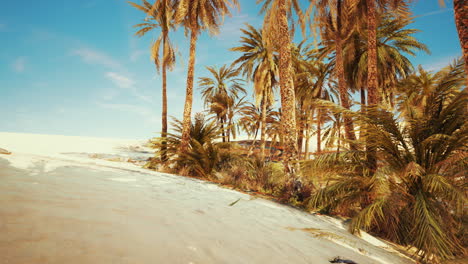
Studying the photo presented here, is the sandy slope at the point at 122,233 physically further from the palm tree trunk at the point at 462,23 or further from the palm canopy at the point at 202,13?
the palm canopy at the point at 202,13

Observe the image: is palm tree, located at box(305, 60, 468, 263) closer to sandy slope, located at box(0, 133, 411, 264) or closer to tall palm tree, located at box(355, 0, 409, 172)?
tall palm tree, located at box(355, 0, 409, 172)

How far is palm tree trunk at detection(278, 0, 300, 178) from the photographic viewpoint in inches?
259

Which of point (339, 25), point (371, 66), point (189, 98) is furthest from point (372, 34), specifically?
point (189, 98)

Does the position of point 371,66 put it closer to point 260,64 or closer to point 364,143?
point 364,143

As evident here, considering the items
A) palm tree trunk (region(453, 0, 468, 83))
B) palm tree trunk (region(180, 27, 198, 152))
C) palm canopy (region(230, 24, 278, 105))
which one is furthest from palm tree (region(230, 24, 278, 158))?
palm tree trunk (region(453, 0, 468, 83))

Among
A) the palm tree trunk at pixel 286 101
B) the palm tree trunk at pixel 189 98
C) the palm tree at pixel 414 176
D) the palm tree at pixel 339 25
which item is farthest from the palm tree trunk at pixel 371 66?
the palm tree trunk at pixel 189 98

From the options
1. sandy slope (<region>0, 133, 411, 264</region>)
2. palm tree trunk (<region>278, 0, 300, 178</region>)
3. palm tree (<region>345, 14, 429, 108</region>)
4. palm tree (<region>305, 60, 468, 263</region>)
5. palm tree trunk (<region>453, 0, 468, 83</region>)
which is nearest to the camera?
sandy slope (<region>0, 133, 411, 264</region>)

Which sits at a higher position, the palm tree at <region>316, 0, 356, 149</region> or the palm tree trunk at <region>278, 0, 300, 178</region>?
the palm tree at <region>316, 0, 356, 149</region>

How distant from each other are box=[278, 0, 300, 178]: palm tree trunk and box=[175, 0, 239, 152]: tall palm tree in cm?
431

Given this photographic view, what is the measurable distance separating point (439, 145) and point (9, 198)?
241 inches

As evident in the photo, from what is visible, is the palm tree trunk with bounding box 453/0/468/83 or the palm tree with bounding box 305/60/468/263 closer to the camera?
the palm tree with bounding box 305/60/468/263

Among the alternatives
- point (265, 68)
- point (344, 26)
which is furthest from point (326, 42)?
point (265, 68)

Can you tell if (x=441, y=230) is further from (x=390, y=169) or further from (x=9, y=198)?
(x=9, y=198)

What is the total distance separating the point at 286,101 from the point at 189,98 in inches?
191
